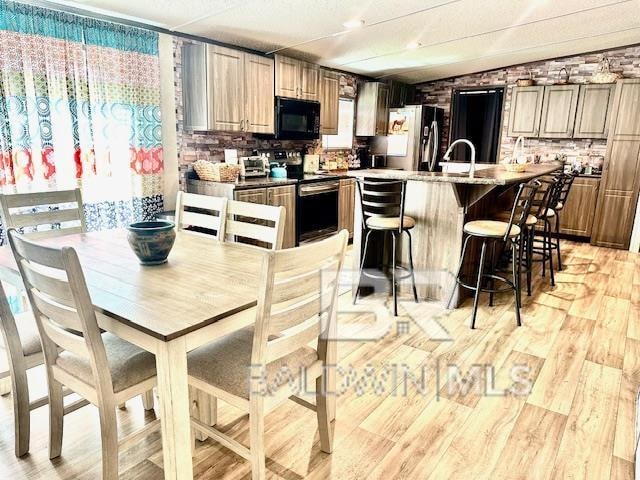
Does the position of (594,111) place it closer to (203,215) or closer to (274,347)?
(203,215)

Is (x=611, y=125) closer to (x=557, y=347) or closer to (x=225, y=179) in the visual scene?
(x=557, y=347)

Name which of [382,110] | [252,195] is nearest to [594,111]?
[382,110]

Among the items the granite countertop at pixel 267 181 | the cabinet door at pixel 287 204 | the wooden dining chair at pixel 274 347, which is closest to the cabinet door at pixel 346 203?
the granite countertop at pixel 267 181

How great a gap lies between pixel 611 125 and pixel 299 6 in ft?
→ 14.5

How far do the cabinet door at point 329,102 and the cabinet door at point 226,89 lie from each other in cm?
140

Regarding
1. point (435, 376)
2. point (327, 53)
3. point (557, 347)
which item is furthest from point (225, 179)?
point (557, 347)

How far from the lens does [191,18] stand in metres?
3.58

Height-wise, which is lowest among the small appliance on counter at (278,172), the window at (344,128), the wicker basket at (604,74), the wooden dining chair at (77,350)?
the wooden dining chair at (77,350)

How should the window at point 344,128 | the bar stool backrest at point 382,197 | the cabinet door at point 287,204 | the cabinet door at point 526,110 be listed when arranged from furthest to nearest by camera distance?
1. the window at point 344,128
2. the cabinet door at point 526,110
3. the cabinet door at point 287,204
4. the bar stool backrest at point 382,197

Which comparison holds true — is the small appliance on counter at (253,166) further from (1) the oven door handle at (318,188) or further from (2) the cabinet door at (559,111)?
(2) the cabinet door at (559,111)

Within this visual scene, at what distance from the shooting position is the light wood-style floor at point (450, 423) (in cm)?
180

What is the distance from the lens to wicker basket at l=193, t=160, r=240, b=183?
417 centimetres

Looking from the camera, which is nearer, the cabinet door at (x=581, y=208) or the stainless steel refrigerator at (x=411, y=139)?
the cabinet door at (x=581, y=208)

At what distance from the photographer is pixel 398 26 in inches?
163
